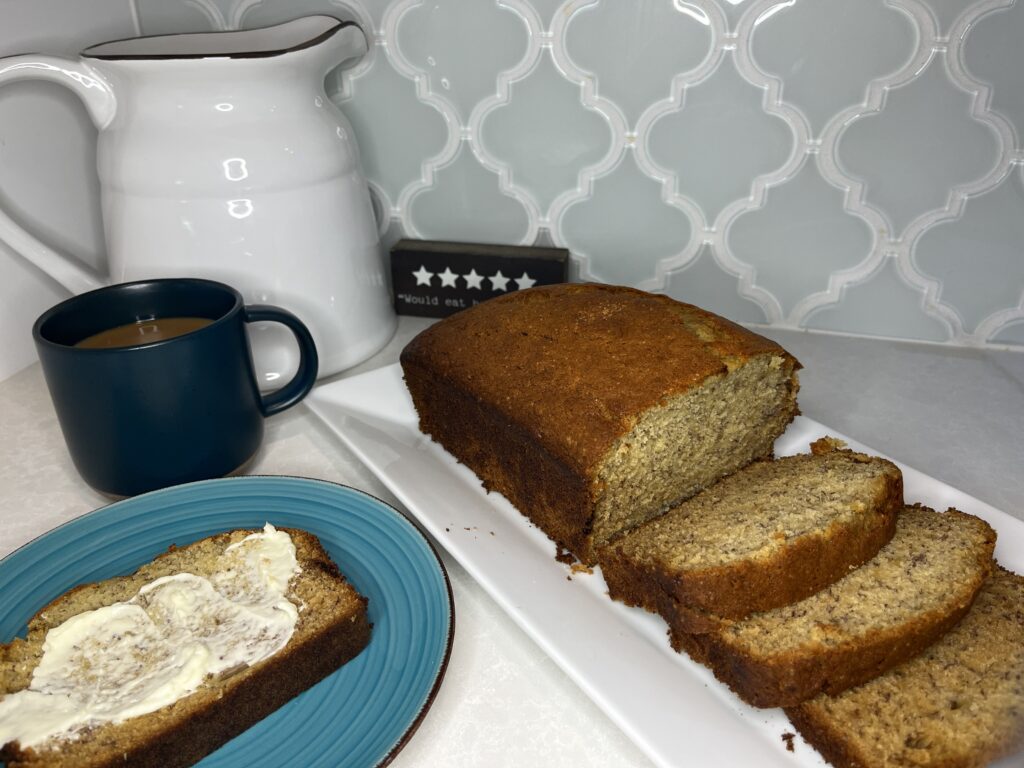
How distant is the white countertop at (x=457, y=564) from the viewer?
2.72ft

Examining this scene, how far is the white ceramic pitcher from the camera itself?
122 cm

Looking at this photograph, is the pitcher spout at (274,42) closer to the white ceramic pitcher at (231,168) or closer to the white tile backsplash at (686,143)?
the white ceramic pitcher at (231,168)

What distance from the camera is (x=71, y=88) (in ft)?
4.07

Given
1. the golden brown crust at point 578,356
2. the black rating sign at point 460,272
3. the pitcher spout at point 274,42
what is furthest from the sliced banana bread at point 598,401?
the pitcher spout at point 274,42

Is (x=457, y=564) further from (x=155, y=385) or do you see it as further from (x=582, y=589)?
(x=155, y=385)

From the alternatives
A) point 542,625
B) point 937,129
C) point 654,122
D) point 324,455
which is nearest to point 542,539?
point 542,625

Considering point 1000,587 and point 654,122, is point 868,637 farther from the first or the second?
point 654,122

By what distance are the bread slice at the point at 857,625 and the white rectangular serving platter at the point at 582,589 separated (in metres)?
0.04

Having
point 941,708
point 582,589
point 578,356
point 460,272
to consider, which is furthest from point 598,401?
point 460,272

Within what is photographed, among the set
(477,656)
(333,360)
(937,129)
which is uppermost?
(937,129)

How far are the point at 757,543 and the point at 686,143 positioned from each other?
0.88 meters

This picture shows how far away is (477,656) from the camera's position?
36.4 inches

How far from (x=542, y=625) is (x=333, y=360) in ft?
2.59

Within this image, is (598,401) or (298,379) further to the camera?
(298,379)
